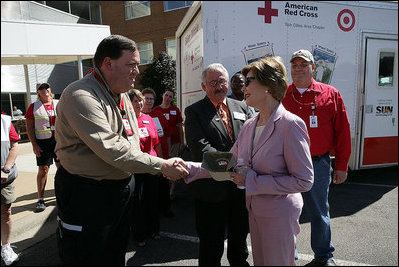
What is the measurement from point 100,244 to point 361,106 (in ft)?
14.3

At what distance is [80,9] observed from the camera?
7.15m

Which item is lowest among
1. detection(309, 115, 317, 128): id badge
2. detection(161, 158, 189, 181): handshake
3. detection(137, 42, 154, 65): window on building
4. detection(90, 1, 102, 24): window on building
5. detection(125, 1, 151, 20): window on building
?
detection(161, 158, 189, 181): handshake

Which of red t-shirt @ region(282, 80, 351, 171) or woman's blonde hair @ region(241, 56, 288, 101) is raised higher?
woman's blonde hair @ region(241, 56, 288, 101)

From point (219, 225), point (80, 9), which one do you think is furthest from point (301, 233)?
point (80, 9)

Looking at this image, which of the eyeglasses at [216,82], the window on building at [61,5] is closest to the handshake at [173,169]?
the eyeglasses at [216,82]

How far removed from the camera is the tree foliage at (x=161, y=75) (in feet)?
30.6

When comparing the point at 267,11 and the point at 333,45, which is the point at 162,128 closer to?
the point at 267,11

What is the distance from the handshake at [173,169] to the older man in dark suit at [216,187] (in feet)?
0.76

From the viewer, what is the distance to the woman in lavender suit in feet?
4.69

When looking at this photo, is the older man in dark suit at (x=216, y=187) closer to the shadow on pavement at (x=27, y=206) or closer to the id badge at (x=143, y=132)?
the id badge at (x=143, y=132)

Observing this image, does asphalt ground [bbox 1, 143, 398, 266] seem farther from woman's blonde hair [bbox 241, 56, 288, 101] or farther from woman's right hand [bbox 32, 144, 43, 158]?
woman's blonde hair [bbox 241, 56, 288, 101]

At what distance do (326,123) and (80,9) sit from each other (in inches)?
288

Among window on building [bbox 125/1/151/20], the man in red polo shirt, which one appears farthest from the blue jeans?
window on building [bbox 125/1/151/20]

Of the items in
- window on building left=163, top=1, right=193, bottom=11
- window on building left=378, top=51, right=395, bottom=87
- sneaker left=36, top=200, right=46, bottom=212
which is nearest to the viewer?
sneaker left=36, top=200, right=46, bottom=212
